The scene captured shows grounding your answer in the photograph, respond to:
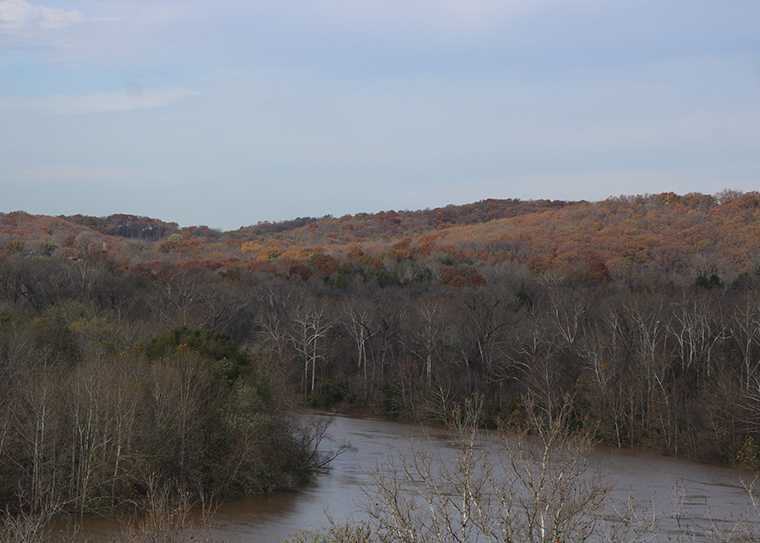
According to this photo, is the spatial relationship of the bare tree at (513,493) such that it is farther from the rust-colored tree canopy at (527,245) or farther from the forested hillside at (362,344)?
the rust-colored tree canopy at (527,245)

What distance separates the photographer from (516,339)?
5722 cm

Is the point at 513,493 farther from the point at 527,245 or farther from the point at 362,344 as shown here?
the point at 527,245

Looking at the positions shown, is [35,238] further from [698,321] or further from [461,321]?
[698,321]

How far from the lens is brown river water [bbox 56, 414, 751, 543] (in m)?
24.9

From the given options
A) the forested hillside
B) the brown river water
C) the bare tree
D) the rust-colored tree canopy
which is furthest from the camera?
the rust-colored tree canopy

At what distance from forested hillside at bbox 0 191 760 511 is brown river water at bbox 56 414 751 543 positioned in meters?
1.36

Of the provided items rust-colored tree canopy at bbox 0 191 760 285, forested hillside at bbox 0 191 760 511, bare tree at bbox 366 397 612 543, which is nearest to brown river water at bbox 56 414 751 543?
forested hillside at bbox 0 191 760 511

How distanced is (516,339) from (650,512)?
29.5m

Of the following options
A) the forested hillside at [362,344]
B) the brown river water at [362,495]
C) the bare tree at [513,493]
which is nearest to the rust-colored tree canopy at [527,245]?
the forested hillside at [362,344]

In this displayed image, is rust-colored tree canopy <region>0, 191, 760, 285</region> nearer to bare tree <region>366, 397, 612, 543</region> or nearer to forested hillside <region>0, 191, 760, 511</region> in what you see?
forested hillside <region>0, 191, 760, 511</region>

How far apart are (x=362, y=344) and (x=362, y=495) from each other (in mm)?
35649

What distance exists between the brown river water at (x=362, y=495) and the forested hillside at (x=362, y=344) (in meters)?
1.36

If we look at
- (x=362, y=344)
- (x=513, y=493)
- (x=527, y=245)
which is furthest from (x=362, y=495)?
(x=527, y=245)

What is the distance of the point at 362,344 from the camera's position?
2630 inches
